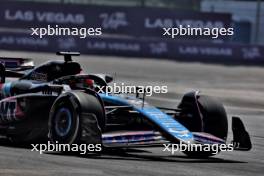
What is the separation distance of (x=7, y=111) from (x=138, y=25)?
31.0 metres

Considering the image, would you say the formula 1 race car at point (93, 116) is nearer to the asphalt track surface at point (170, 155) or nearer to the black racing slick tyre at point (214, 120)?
the black racing slick tyre at point (214, 120)

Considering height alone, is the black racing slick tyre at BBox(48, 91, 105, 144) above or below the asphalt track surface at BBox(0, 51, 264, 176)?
above

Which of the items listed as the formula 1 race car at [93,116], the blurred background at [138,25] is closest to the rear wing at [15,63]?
the formula 1 race car at [93,116]

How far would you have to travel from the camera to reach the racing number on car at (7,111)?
11250 millimetres

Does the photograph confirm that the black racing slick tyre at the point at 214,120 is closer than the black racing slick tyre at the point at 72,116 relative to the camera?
No

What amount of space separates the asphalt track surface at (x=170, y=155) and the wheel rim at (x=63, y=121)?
0.32 meters

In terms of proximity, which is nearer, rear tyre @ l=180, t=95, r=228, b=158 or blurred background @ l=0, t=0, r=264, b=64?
rear tyre @ l=180, t=95, r=228, b=158

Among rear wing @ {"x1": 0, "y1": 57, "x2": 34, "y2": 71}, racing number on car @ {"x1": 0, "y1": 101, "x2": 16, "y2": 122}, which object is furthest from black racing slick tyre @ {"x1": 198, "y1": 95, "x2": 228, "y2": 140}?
rear wing @ {"x1": 0, "y1": 57, "x2": 34, "y2": 71}

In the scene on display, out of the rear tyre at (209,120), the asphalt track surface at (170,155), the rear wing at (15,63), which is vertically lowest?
the asphalt track surface at (170,155)

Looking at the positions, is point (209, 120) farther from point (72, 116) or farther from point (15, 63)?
point (15, 63)

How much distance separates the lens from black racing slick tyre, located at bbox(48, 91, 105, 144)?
9.98 metres

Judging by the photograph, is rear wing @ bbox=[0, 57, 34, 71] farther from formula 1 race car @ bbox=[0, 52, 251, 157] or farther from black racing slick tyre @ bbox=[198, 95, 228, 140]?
black racing slick tyre @ bbox=[198, 95, 228, 140]

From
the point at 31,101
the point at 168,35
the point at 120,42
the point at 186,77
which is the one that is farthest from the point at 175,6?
the point at 31,101

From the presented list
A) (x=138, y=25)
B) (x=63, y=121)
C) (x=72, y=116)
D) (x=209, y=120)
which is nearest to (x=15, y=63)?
(x=63, y=121)
